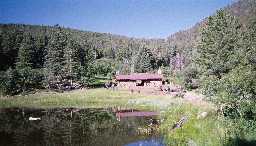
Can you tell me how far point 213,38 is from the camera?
52562 millimetres

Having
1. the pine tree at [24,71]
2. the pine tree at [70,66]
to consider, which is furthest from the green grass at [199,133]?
the pine tree at [70,66]

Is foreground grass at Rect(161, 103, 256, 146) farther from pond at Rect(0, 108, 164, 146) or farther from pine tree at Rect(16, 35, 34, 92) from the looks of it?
pine tree at Rect(16, 35, 34, 92)

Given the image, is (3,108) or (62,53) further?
(62,53)

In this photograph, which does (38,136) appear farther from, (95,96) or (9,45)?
(9,45)

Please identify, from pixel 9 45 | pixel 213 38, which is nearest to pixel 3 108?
pixel 213 38

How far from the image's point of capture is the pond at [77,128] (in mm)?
30750

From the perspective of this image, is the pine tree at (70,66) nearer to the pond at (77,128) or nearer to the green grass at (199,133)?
the pond at (77,128)

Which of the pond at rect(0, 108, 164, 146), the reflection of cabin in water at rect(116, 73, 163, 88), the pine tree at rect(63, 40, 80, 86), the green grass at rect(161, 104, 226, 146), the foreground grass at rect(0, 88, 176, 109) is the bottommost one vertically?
the pond at rect(0, 108, 164, 146)

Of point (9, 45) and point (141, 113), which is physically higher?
point (9, 45)

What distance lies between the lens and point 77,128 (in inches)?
1479

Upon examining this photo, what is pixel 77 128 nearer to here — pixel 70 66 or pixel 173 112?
pixel 173 112

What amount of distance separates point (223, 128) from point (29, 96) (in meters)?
48.2

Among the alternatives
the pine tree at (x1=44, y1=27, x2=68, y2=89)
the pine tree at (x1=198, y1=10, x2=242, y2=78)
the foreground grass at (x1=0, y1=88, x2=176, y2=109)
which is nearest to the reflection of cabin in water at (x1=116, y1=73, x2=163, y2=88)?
the pine tree at (x1=44, y1=27, x2=68, y2=89)

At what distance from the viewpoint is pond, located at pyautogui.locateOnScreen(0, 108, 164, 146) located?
101 ft
